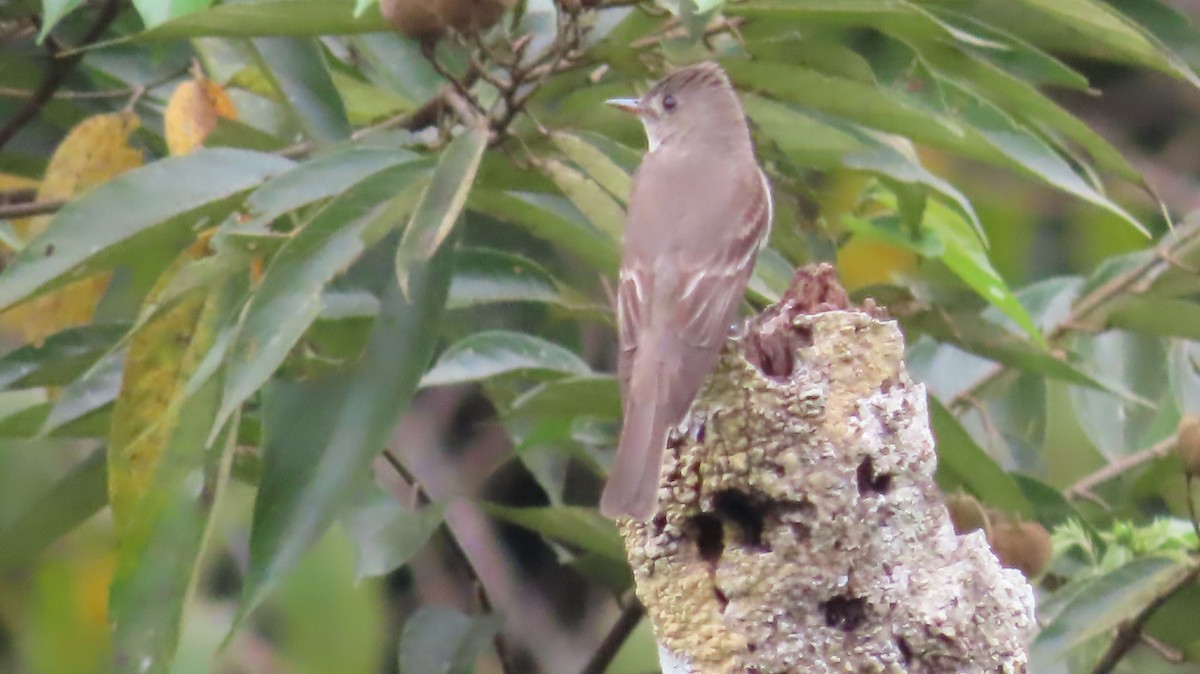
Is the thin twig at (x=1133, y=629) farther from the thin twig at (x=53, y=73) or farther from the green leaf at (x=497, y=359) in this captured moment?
the thin twig at (x=53, y=73)

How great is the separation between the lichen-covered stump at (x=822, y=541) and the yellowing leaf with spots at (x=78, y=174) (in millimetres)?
1402

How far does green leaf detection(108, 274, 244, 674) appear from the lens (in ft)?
7.41

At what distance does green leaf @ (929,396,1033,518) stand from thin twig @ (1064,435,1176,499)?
39 centimetres

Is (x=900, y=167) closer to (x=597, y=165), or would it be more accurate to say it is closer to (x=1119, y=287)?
(x=597, y=165)

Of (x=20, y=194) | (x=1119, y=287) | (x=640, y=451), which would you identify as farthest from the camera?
(x=1119, y=287)

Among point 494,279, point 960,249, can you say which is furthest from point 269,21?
point 960,249

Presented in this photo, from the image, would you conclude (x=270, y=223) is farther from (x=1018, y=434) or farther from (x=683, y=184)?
(x=1018, y=434)

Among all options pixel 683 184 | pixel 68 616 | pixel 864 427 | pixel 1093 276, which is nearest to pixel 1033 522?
pixel 1093 276

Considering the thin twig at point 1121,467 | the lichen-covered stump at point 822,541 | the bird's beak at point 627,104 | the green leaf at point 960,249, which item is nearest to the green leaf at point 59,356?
the bird's beak at point 627,104

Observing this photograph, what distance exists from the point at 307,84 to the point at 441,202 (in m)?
0.67

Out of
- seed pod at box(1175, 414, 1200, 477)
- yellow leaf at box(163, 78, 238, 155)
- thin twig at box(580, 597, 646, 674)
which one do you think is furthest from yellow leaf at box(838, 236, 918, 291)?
yellow leaf at box(163, 78, 238, 155)

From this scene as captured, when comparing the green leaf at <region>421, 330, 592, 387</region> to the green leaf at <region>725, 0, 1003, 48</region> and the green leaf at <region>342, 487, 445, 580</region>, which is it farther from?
the green leaf at <region>725, 0, 1003, 48</region>

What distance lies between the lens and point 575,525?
3041 millimetres

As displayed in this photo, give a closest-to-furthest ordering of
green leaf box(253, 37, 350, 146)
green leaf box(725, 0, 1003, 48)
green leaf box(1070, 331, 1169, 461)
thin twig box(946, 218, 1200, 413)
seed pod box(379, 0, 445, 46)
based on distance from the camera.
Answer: seed pod box(379, 0, 445, 46) < green leaf box(725, 0, 1003, 48) < green leaf box(253, 37, 350, 146) < thin twig box(946, 218, 1200, 413) < green leaf box(1070, 331, 1169, 461)
